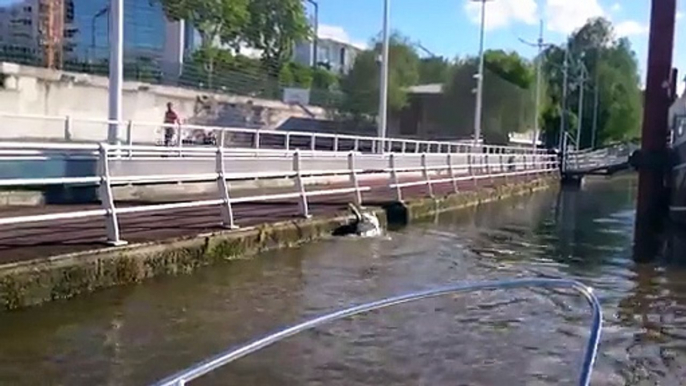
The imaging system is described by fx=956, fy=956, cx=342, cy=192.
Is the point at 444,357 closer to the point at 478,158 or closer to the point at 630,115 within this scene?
the point at 478,158

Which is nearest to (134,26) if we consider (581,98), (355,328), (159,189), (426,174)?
(581,98)

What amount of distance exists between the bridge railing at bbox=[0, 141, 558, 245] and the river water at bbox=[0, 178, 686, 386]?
97cm

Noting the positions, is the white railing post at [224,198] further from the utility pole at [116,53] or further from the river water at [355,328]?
the utility pole at [116,53]

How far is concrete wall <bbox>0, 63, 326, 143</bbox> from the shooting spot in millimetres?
30406

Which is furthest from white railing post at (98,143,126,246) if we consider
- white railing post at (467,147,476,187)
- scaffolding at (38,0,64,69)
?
scaffolding at (38,0,64,69)

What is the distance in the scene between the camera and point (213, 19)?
76.3 m

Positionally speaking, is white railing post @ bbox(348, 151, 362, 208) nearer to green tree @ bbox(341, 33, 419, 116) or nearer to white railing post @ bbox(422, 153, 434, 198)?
white railing post @ bbox(422, 153, 434, 198)

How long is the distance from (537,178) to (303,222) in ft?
101

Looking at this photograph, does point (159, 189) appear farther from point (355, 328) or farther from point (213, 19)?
point (213, 19)

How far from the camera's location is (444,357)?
6.66 meters

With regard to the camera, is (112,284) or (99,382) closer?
(99,382)

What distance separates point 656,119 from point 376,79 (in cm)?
5040

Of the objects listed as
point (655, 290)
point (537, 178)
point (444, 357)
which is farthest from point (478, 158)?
point (444, 357)

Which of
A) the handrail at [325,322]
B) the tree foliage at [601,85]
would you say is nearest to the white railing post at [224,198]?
the handrail at [325,322]
